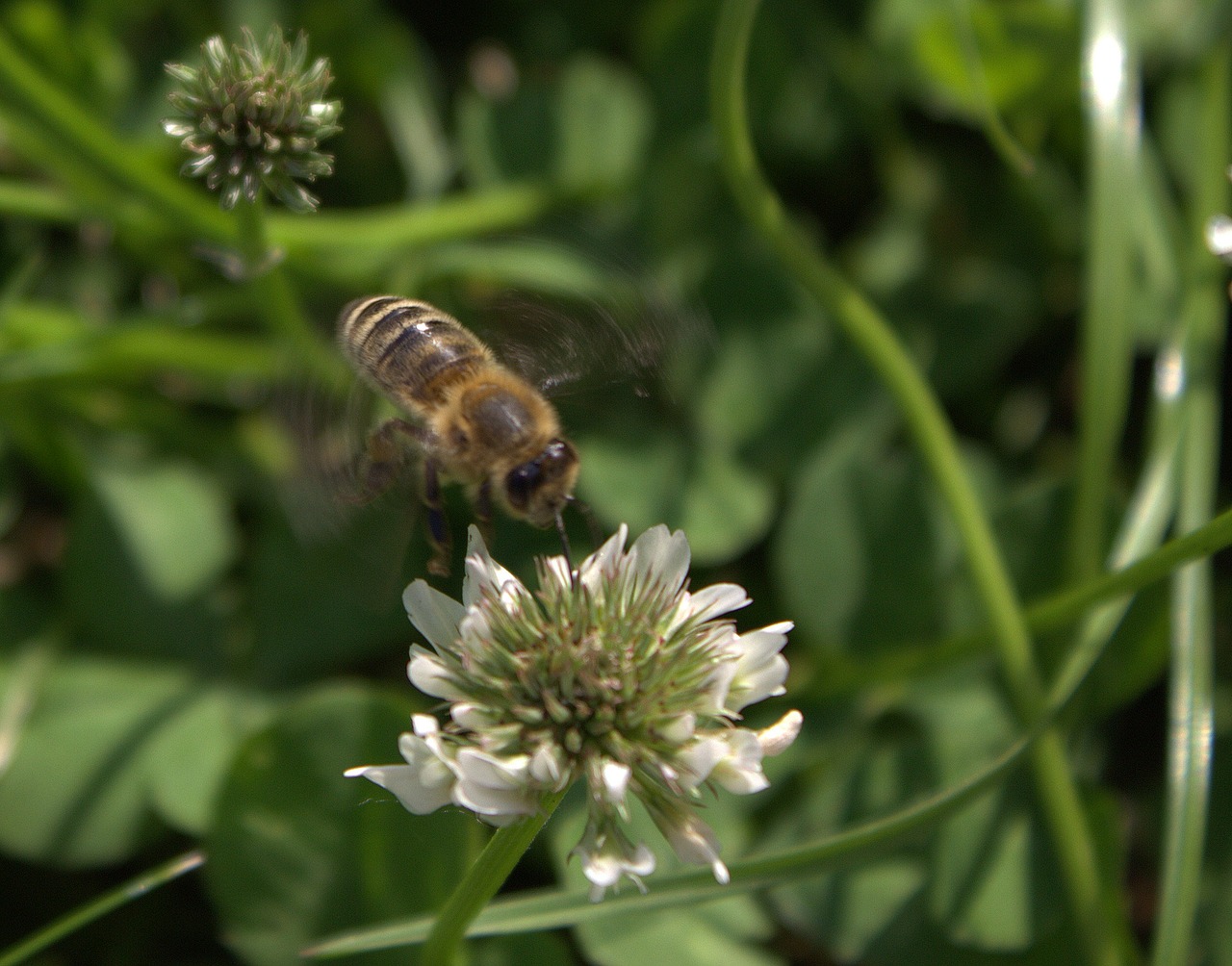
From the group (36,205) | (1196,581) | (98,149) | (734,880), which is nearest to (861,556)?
(1196,581)

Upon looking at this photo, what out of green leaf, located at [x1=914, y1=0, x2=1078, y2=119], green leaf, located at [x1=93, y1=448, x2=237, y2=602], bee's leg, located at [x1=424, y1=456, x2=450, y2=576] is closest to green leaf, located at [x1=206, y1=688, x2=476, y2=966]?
bee's leg, located at [x1=424, y1=456, x2=450, y2=576]

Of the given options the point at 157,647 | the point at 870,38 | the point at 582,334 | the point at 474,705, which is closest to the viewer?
the point at 474,705

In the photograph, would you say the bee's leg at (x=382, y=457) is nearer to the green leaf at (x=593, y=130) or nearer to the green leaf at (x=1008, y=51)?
the green leaf at (x=593, y=130)

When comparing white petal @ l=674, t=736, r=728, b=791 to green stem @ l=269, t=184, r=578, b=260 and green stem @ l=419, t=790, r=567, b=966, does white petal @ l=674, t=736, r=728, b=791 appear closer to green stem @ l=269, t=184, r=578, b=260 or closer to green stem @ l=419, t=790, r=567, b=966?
green stem @ l=419, t=790, r=567, b=966

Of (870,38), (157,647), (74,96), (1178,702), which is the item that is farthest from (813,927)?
(74,96)

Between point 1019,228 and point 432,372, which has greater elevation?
point 1019,228

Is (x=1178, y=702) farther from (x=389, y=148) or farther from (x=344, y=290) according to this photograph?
(x=389, y=148)

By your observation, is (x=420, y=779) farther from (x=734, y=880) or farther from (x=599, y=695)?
(x=734, y=880)
